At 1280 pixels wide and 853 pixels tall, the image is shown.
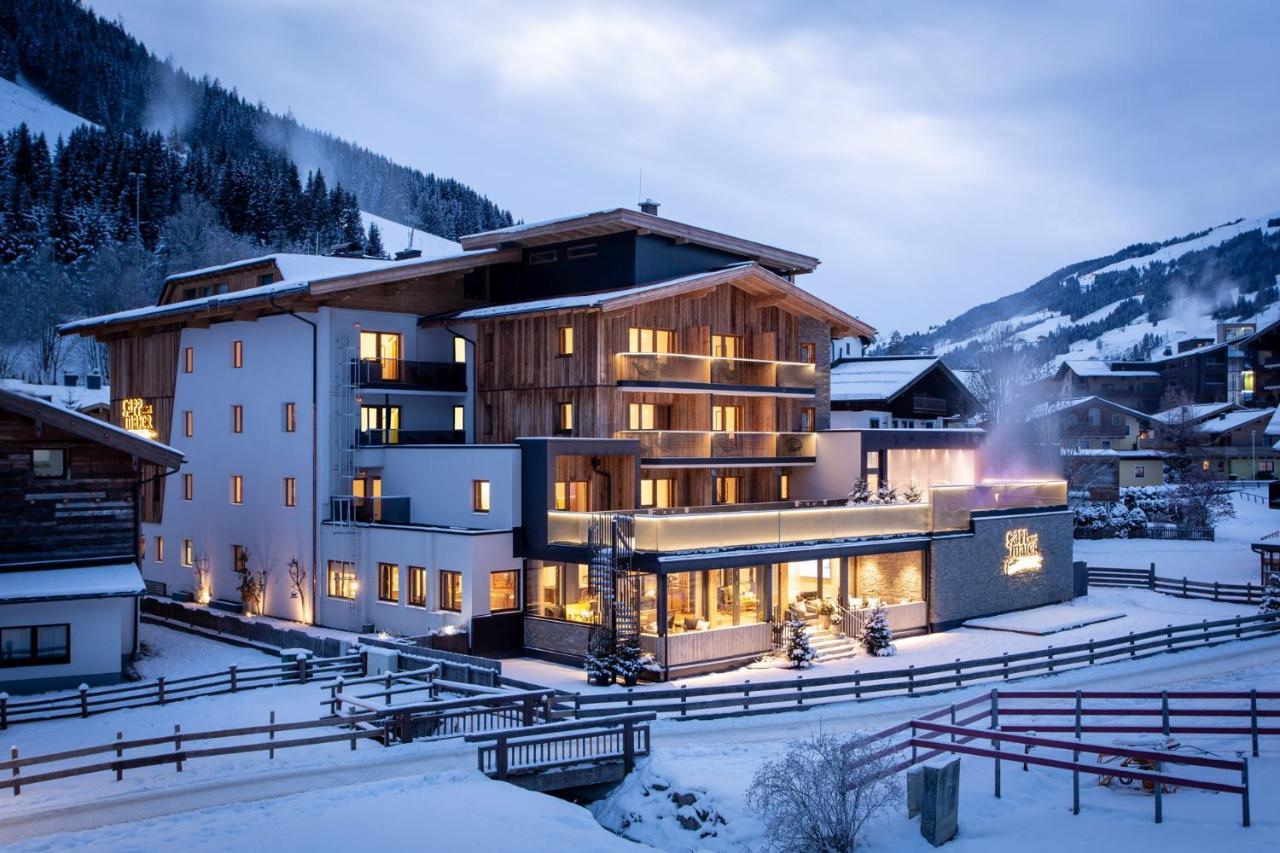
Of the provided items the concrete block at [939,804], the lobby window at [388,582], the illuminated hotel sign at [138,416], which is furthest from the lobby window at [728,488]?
the illuminated hotel sign at [138,416]

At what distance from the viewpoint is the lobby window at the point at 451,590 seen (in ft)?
101

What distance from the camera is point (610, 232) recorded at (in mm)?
36938

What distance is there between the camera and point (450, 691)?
79.7ft

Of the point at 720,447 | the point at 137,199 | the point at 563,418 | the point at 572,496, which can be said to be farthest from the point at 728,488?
the point at 137,199

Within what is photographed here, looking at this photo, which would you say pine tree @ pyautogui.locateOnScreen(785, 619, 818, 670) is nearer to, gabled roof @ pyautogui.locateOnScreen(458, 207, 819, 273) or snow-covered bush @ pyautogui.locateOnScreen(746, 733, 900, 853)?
snow-covered bush @ pyautogui.locateOnScreen(746, 733, 900, 853)

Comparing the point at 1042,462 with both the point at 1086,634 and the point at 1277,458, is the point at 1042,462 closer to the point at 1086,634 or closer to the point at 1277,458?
the point at 1277,458

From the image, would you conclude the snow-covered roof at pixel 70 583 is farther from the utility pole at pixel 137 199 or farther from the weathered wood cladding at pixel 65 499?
the utility pole at pixel 137 199

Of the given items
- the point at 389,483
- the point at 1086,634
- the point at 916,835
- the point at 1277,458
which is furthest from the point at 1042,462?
the point at 916,835

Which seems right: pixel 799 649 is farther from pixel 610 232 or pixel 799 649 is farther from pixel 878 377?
pixel 878 377

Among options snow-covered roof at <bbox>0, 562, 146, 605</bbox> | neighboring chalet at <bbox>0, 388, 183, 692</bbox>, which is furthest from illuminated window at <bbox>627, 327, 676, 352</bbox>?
snow-covered roof at <bbox>0, 562, 146, 605</bbox>

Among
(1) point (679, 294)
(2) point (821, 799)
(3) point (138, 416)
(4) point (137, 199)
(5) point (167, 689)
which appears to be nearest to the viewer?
(2) point (821, 799)

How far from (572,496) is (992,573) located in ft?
46.5

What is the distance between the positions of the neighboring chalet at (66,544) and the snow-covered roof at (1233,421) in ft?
253

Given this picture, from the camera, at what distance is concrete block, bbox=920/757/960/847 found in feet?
54.0
